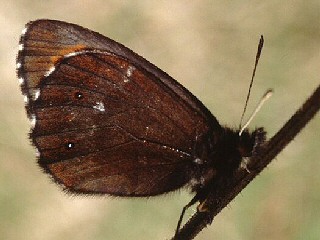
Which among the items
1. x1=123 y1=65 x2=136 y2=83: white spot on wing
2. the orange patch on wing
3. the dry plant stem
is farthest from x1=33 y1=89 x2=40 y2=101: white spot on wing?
the dry plant stem

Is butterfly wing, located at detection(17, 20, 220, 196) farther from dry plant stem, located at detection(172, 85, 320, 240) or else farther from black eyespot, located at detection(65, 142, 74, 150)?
dry plant stem, located at detection(172, 85, 320, 240)

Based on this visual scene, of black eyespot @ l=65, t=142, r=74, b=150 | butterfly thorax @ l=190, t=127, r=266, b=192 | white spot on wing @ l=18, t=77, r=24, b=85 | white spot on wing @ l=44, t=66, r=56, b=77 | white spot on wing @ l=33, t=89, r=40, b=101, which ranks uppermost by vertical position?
butterfly thorax @ l=190, t=127, r=266, b=192

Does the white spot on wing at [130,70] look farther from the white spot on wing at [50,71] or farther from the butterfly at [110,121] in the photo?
the white spot on wing at [50,71]

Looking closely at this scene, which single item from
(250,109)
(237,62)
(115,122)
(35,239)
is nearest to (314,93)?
(115,122)

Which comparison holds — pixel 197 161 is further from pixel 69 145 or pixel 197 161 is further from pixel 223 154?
pixel 69 145

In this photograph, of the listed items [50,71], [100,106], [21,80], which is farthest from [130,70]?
[21,80]


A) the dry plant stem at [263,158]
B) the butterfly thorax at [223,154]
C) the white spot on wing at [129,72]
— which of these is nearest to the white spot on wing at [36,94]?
the white spot on wing at [129,72]

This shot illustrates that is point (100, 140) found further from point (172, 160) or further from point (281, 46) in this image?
point (281, 46)
